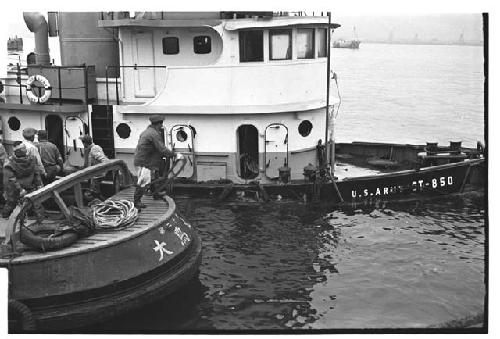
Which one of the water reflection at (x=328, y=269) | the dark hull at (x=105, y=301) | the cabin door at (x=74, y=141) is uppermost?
the cabin door at (x=74, y=141)

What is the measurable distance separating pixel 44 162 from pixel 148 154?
191cm

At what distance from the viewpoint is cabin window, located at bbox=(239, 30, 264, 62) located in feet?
48.8

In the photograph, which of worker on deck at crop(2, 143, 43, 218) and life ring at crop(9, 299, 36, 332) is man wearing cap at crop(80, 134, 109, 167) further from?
life ring at crop(9, 299, 36, 332)

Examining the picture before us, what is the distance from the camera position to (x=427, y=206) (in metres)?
15.3

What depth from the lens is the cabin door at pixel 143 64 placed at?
50.9 ft

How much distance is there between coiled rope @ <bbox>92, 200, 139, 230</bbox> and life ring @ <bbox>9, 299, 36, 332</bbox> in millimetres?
1627

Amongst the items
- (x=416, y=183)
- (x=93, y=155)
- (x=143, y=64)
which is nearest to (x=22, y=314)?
(x=93, y=155)

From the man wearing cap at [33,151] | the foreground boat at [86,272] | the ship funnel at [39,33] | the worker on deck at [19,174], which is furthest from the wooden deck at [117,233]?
the ship funnel at [39,33]

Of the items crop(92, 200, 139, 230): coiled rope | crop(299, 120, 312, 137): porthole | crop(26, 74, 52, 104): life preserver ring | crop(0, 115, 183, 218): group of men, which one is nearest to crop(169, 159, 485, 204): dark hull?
crop(299, 120, 312, 137): porthole

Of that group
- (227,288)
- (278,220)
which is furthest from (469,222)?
(227,288)

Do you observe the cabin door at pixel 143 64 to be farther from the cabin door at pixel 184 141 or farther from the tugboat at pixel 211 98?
the cabin door at pixel 184 141

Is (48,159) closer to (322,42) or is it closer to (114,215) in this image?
(114,215)

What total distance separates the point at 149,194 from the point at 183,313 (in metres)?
2.17

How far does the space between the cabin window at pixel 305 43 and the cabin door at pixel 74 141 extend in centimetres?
573
